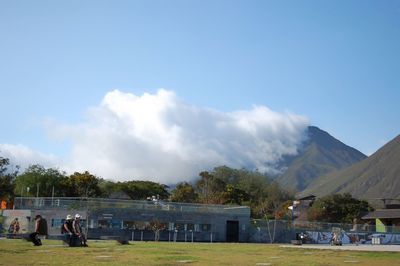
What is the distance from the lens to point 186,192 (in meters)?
98.9

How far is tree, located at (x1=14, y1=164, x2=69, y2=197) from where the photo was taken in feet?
290

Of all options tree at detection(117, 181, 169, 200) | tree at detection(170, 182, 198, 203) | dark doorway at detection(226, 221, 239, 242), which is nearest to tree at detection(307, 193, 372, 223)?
tree at detection(170, 182, 198, 203)

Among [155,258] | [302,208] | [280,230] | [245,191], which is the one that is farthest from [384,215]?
[155,258]

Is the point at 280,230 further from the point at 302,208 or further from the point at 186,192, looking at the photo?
the point at 302,208

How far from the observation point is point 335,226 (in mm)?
69438

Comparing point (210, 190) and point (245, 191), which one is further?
point (245, 191)

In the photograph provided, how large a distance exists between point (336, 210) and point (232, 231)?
42571mm

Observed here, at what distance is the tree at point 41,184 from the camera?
8850cm

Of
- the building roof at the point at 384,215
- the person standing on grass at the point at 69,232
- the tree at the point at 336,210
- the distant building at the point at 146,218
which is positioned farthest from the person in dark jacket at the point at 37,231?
the tree at the point at 336,210

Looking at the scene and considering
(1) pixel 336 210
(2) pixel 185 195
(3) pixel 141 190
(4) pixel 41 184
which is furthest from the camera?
(3) pixel 141 190

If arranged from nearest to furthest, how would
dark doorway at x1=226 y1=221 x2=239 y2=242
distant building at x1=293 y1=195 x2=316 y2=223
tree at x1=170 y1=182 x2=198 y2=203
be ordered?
dark doorway at x1=226 y1=221 x2=239 y2=242
tree at x1=170 y1=182 x2=198 y2=203
distant building at x1=293 y1=195 x2=316 y2=223

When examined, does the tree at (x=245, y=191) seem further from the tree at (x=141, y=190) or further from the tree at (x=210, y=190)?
the tree at (x=141, y=190)

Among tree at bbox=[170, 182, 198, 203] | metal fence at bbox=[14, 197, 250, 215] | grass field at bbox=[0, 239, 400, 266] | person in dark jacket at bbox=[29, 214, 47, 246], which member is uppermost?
tree at bbox=[170, 182, 198, 203]

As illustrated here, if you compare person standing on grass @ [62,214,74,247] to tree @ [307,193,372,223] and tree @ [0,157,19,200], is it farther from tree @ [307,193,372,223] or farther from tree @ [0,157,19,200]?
tree @ [307,193,372,223]
